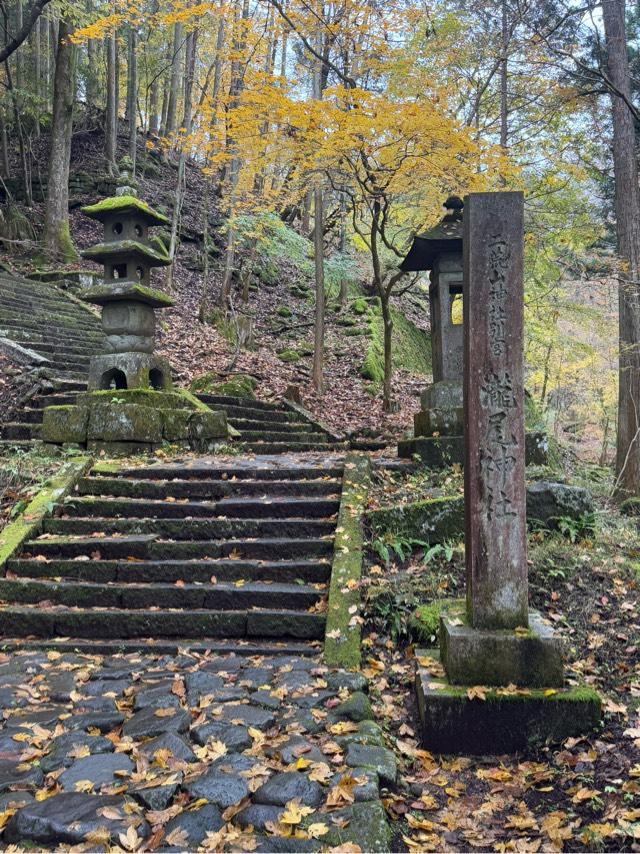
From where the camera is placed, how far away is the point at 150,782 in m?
2.72

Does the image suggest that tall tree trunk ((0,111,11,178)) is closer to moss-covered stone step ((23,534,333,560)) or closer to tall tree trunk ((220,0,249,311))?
tall tree trunk ((220,0,249,311))

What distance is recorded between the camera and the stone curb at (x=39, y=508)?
18.2ft

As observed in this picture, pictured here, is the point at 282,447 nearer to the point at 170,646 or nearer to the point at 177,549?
the point at 177,549

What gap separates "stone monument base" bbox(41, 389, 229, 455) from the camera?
8055 millimetres

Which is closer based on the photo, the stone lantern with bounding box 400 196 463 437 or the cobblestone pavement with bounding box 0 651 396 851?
the cobblestone pavement with bounding box 0 651 396 851

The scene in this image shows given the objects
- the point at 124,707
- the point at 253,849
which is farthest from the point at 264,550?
the point at 253,849

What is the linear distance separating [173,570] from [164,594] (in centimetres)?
33

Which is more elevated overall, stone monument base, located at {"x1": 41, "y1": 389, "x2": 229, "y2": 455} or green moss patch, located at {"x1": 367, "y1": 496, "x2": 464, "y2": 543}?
stone monument base, located at {"x1": 41, "y1": 389, "x2": 229, "y2": 455}

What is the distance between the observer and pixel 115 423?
8055 millimetres

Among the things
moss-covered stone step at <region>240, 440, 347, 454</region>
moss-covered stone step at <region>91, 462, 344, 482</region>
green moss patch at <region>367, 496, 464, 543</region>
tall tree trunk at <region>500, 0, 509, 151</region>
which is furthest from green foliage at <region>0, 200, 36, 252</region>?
green moss patch at <region>367, 496, 464, 543</region>

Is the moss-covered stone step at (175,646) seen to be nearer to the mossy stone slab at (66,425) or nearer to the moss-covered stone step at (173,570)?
the moss-covered stone step at (173,570)

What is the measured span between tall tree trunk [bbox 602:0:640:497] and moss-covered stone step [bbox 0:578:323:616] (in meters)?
6.81

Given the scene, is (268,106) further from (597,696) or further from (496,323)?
(597,696)

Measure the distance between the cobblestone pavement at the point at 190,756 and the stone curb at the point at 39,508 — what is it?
4.87 ft
